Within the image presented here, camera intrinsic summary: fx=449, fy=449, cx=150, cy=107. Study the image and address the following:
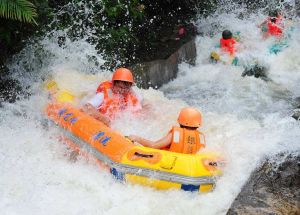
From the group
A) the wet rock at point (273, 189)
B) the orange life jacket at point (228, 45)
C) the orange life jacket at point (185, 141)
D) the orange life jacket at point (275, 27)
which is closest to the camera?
the wet rock at point (273, 189)

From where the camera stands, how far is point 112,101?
638 cm

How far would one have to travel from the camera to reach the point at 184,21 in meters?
12.1

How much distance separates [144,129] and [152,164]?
1.77 m

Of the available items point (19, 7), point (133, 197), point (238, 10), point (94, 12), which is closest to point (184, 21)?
point (238, 10)

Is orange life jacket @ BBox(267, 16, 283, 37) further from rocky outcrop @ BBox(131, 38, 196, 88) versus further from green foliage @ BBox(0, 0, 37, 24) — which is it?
green foliage @ BBox(0, 0, 37, 24)

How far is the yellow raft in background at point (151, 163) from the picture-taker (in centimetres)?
470

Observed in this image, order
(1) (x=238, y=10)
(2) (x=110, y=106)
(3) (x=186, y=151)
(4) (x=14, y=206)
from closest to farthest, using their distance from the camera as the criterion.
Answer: (4) (x=14, y=206) < (3) (x=186, y=151) < (2) (x=110, y=106) < (1) (x=238, y=10)

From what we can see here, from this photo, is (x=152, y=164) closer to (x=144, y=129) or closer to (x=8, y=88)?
(x=144, y=129)

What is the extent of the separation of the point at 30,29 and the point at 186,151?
12.0 ft

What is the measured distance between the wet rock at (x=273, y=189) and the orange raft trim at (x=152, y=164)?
1.48ft

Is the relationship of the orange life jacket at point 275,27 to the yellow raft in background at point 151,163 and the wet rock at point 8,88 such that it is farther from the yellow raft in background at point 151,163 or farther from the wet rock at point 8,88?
the yellow raft in background at point 151,163

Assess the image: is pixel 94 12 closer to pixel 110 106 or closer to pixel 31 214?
pixel 110 106

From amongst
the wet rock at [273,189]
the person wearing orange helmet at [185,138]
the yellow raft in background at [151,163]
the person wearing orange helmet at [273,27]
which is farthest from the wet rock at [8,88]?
the person wearing orange helmet at [273,27]

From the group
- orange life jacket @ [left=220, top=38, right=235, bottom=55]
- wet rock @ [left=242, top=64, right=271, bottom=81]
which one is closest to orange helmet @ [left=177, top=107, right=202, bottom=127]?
wet rock @ [left=242, top=64, right=271, bottom=81]
